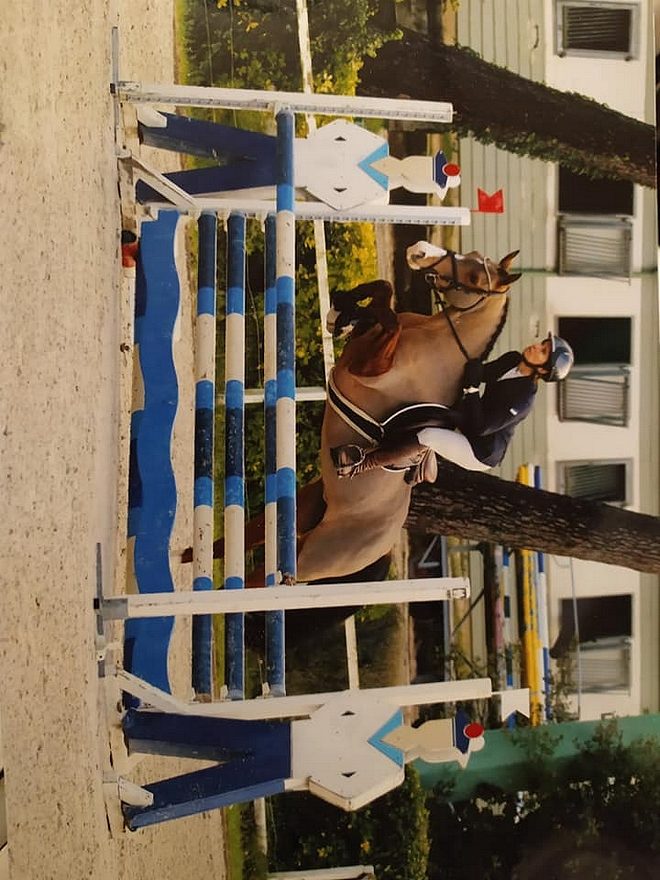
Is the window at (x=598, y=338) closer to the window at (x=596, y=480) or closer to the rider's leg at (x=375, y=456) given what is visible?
the window at (x=596, y=480)

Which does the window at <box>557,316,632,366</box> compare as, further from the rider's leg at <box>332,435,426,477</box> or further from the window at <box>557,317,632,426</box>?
the rider's leg at <box>332,435,426,477</box>

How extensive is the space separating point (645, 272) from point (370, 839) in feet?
4.23

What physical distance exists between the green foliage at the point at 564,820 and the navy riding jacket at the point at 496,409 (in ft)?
1.88

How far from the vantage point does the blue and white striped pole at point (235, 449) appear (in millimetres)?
1538

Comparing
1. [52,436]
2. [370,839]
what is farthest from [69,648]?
[370,839]

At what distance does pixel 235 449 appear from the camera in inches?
64.1

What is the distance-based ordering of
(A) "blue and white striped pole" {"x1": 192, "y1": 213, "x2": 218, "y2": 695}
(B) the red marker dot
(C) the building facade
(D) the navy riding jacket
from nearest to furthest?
(A) "blue and white striped pole" {"x1": 192, "y1": 213, "x2": 218, "y2": 695} < (B) the red marker dot < (D) the navy riding jacket < (C) the building facade

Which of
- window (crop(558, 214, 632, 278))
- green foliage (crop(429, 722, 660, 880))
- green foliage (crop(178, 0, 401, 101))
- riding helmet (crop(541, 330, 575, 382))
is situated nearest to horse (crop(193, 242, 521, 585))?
riding helmet (crop(541, 330, 575, 382))

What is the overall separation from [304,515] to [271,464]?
160 millimetres

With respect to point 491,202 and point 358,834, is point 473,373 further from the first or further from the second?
point 358,834

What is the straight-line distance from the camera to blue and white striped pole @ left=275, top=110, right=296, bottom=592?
1.58 metres

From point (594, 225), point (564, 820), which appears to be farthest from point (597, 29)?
point (564, 820)

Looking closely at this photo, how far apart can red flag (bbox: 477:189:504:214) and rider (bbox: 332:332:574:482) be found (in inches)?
10.8

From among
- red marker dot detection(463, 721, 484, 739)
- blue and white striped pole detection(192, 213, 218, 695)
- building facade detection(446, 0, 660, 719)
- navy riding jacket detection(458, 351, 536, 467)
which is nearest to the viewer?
blue and white striped pole detection(192, 213, 218, 695)
